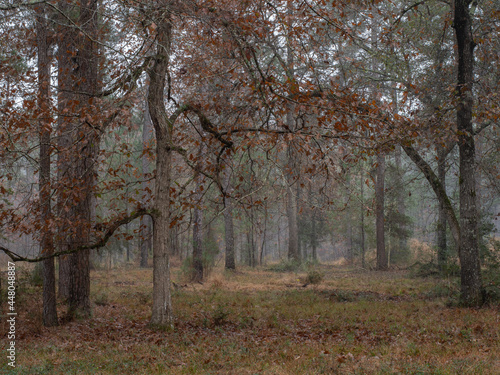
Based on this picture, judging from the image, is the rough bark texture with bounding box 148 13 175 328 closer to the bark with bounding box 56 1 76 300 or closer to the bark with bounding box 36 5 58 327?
the bark with bounding box 56 1 76 300

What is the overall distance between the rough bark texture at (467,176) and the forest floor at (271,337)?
726 mm

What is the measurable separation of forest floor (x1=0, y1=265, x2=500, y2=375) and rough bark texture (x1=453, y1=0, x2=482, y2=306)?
726mm

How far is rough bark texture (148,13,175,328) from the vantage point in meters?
8.20

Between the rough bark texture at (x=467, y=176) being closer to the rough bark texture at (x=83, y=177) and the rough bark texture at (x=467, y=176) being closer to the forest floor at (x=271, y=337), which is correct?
the forest floor at (x=271, y=337)

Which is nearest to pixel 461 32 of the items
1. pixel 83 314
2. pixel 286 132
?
pixel 286 132

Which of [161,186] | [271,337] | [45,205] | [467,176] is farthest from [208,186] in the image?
[467,176]

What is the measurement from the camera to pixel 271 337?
7.94 meters

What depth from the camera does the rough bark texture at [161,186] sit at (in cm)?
820

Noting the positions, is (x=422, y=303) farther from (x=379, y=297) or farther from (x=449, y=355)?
(x=449, y=355)

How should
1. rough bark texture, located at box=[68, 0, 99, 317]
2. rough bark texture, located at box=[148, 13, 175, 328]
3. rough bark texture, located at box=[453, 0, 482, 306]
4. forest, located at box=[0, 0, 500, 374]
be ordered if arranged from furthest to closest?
rough bark texture, located at box=[453, 0, 482, 306], rough bark texture, located at box=[68, 0, 99, 317], rough bark texture, located at box=[148, 13, 175, 328], forest, located at box=[0, 0, 500, 374]

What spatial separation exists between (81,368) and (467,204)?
9.38m

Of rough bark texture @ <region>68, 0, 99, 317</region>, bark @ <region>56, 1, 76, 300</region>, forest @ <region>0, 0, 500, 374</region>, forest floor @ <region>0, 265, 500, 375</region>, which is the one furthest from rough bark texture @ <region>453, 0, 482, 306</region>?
bark @ <region>56, 1, 76, 300</region>

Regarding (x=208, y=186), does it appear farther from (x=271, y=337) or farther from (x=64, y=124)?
(x=271, y=337)

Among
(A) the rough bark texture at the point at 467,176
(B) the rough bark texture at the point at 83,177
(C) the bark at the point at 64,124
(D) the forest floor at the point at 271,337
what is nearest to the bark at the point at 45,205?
(C) the bark at the point at 64,124
